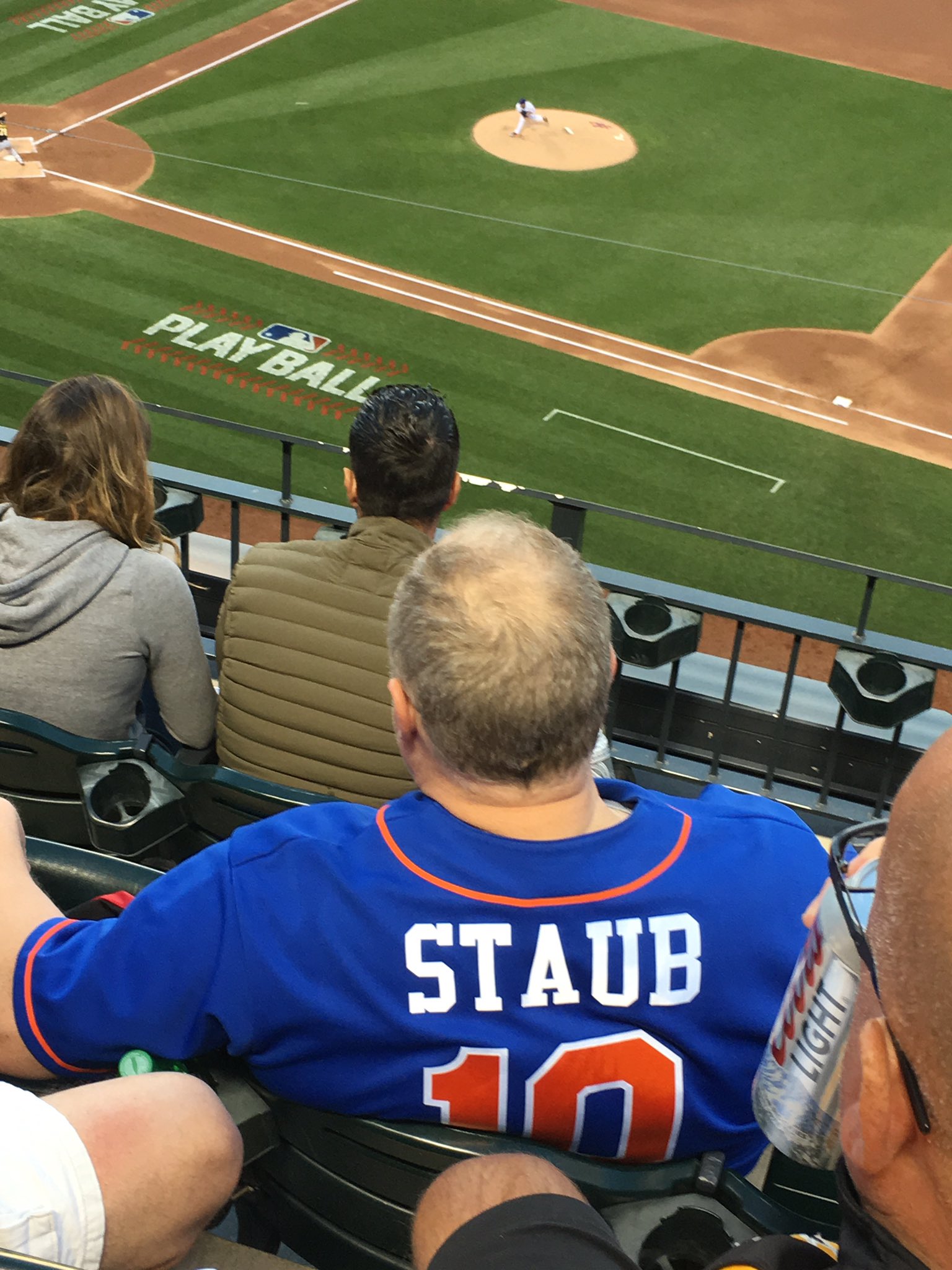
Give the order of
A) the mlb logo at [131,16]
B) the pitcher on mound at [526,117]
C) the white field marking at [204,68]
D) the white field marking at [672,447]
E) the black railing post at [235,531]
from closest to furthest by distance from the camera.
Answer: the black railing post at [235,531] < the white field marking at [672,447] < the white field marking at [204,68] < the pitcher on mound at [526,117] < the mlb logo at [131,16]

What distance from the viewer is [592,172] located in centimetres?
1445

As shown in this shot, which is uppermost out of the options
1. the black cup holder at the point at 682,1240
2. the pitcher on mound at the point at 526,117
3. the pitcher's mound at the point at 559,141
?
the black cup holder at the point at 682,1240

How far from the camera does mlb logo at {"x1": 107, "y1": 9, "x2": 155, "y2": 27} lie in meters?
17.2

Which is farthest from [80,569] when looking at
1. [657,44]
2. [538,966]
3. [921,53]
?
[921,53]

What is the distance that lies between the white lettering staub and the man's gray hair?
194 millimetres

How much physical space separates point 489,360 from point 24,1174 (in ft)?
33.3

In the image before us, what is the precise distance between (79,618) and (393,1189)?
5.63ft

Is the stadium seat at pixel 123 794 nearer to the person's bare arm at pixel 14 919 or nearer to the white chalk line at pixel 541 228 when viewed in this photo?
the person's bare arm at pixel 14 919

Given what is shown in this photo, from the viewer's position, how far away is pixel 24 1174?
1.43m

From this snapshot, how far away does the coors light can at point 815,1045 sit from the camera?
1.39 m

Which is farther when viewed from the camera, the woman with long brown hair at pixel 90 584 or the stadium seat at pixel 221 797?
the woman with long brown hair at pixel 90 584

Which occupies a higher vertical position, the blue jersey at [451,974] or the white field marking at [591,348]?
the blue jersey at [451,974]

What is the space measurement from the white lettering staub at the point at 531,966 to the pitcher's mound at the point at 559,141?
13.8 m

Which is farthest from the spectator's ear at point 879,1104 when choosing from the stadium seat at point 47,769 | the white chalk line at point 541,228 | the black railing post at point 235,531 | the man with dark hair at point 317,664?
the white chalk line at point 541,228
